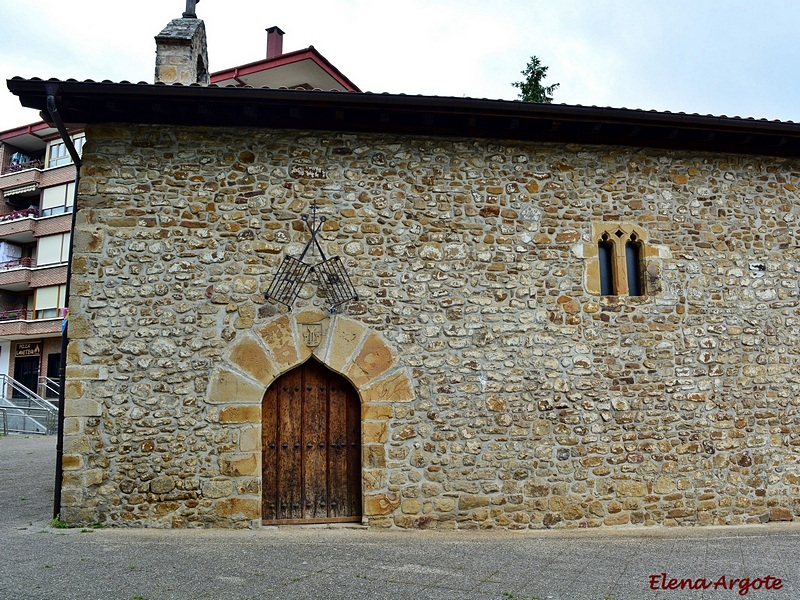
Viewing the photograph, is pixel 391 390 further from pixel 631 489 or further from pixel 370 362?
pixel 631 489

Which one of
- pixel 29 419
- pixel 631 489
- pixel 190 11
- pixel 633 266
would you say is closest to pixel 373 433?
pixel 631 489

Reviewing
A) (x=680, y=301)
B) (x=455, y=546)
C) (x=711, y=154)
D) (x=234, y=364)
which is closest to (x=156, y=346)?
(x=234, y=364)

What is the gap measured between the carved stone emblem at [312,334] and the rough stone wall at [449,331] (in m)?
0.07

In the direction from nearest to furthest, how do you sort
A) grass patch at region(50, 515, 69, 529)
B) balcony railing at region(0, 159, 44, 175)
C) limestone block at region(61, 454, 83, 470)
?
grass patch at region(50, 515, 69, 529)
limestone block at region(61, 454, 83, 470)
balcony railing at region(0, 159, 44, 175)

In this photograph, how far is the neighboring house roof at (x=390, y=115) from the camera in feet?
21.2

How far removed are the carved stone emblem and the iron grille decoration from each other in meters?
0.25

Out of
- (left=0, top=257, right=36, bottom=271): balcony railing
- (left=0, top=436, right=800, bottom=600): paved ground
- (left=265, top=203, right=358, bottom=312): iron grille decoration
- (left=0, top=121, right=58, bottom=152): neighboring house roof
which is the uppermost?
(left=0, top=121, right=58, bottom=152): neighboring house roof

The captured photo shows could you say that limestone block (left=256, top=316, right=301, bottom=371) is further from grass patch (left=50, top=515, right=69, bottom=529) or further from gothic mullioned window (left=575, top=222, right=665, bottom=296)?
gothic mullioned window (left=575, top=222, right=665, bottom=296)

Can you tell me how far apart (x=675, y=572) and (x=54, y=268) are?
2771 centimetres

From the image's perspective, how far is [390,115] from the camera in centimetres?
Result: 692

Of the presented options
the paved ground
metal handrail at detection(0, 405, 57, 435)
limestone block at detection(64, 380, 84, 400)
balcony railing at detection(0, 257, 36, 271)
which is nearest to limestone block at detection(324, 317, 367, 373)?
the paved ground

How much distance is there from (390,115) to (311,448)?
11.9 ft

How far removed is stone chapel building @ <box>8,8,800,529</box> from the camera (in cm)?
651

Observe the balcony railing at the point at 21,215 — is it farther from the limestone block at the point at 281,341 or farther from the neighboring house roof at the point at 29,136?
the limestone block at the point at 281,341
